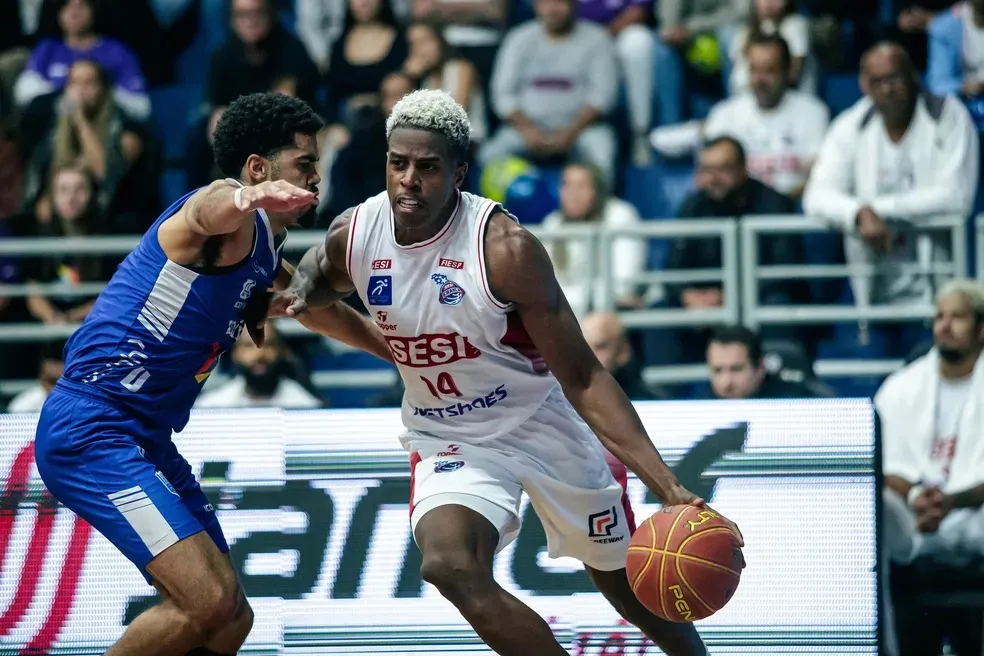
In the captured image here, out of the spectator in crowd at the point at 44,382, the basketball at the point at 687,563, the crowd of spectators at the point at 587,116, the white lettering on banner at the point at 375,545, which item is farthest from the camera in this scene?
the crowd of spectators at the point at 587,116

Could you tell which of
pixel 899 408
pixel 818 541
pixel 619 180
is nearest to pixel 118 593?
pixel 818 541

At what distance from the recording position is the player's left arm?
4910mm

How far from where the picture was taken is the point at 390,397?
802cm

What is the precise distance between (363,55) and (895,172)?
4.06 m

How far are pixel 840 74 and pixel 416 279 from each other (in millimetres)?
6777

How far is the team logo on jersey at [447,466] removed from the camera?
201 inches

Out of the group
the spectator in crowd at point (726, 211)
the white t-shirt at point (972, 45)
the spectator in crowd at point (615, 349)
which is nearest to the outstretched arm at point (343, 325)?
the spectator in crowd at point (615, 349)

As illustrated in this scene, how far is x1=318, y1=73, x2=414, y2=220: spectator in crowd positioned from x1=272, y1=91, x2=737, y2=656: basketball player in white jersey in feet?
15.0

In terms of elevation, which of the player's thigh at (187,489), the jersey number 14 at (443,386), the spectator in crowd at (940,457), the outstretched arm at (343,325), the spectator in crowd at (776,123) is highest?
the spectator in crowd at (776,123)

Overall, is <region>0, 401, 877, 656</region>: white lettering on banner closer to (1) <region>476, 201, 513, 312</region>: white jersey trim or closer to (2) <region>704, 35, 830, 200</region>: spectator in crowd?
(1) <region>476, 201, 513, 312</region>: white jersey trim

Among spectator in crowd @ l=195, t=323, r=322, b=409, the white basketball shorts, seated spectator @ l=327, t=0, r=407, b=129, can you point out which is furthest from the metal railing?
the white basketball shorts

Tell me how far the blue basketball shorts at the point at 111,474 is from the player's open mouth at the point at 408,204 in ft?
3.99

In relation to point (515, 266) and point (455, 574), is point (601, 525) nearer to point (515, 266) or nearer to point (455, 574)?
point (455, 574)

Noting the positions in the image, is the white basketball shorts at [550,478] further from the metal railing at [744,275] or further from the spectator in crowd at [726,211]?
the spectator in crowd at [726,211]
